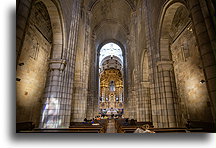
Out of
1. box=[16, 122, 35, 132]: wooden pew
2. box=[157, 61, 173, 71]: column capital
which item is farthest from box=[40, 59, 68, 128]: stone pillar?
box=[157, 61, 173, 71]: column capital

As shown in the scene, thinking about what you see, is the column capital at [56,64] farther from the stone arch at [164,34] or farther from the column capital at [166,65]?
the stone arch at [164,34]

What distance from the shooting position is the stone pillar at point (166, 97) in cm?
668

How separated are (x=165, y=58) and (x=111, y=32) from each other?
66.6 ft

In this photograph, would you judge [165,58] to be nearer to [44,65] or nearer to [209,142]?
[209,142]

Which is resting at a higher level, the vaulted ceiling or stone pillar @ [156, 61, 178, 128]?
the vaulted ceiling

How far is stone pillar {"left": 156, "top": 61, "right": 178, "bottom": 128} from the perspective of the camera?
6676 millimetres

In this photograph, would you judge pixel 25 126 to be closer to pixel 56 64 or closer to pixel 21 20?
pixel 56 64

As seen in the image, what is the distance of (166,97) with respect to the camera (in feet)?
22.9

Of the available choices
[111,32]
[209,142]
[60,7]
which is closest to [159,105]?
[209,142]

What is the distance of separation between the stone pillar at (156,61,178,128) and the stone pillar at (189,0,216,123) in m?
4.32

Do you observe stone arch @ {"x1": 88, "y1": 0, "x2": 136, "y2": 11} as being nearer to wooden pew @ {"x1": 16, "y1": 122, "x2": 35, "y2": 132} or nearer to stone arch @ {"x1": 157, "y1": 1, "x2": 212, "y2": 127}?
stone arch @ {"x1": 157, "y1": 1, "x2": 212, "y2": 127}

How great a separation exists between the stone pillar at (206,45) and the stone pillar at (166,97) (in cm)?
432

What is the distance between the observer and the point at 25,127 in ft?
28.1
